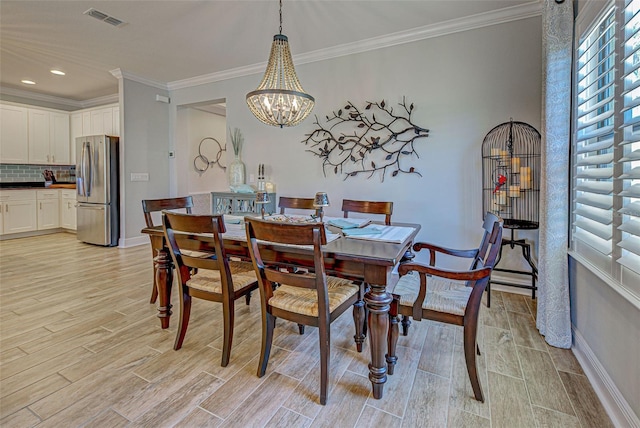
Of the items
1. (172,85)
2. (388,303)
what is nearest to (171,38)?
(172,85)

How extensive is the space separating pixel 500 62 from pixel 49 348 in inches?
174

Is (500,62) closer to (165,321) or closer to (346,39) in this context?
(346,39)

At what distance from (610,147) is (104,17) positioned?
14.2 feet

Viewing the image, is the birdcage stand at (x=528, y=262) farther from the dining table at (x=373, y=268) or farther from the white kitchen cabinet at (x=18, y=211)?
the white kitchen cabinet at (x=18, y=211)

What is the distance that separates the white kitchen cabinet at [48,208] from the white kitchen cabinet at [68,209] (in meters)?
0.08

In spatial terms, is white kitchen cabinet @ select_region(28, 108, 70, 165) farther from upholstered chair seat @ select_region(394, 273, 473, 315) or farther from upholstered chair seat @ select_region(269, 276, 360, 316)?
upholstered chair seat @ select_region(394, 273, 473, 315)

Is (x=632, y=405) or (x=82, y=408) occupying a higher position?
(x=632, y=405)

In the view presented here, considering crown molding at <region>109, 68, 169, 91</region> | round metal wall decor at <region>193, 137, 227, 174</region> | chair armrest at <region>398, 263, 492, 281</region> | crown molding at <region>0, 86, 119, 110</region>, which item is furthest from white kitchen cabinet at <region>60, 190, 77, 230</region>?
chair armrest at <region>398, 263, 492, 281</region>

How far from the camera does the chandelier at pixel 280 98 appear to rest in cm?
247

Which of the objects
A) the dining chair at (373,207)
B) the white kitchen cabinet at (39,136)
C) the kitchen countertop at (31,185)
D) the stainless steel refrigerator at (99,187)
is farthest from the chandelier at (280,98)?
the white kitchen cabinet at (39,136)

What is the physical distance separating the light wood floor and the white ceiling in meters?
2.78

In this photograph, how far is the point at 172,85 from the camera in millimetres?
5504

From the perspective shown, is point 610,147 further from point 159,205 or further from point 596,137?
point 159,205

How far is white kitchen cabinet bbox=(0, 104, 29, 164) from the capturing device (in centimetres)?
568
